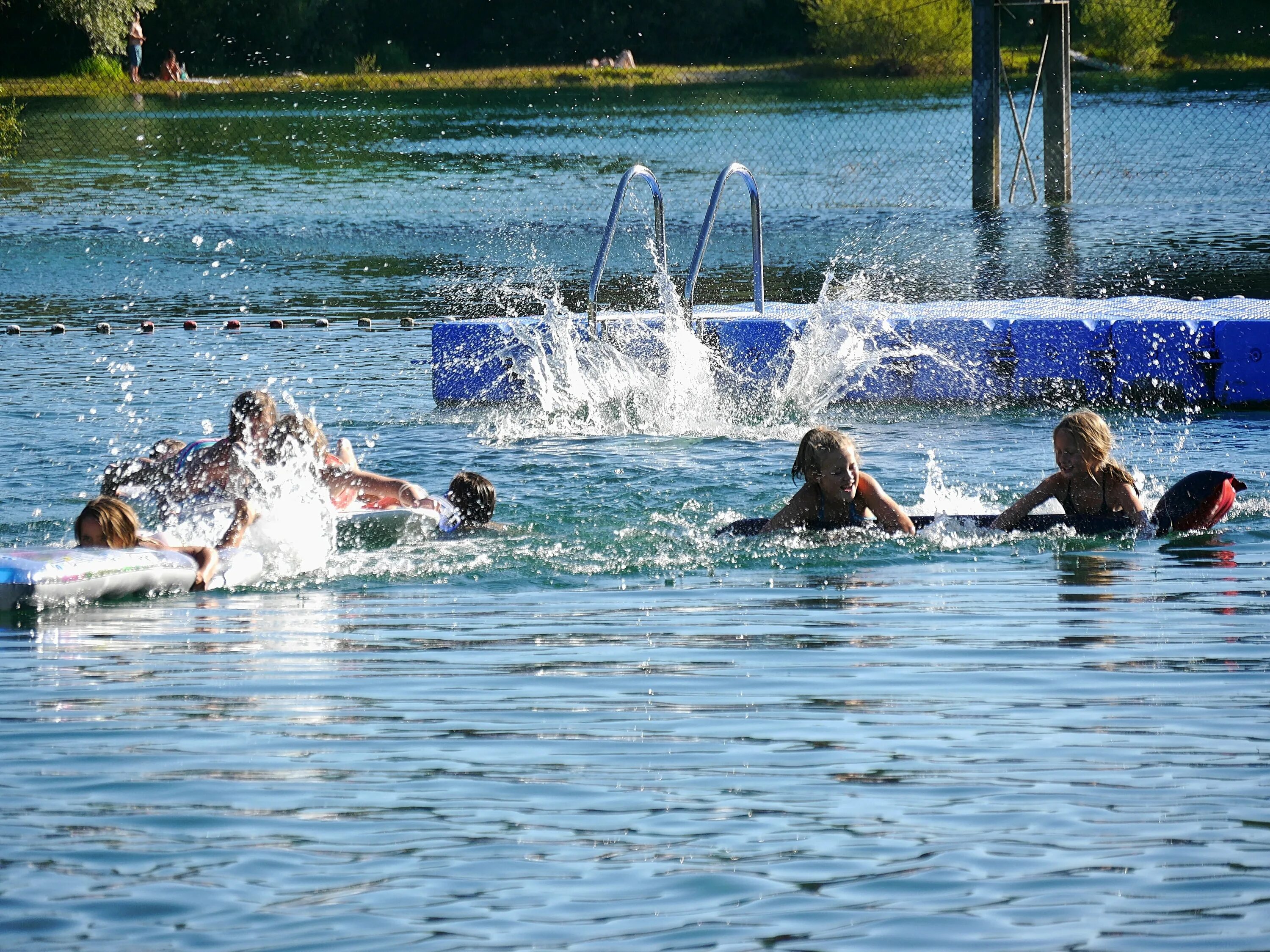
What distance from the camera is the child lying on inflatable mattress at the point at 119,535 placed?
7691 mm

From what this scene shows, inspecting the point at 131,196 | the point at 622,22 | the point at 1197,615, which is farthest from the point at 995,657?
the point at 622,22

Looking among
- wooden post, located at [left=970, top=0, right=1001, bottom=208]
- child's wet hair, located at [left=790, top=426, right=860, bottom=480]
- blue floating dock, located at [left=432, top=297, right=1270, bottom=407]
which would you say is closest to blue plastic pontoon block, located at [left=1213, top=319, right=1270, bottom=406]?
blue floating dock, located at [left=432, top=297, right=1270, bottom=407]

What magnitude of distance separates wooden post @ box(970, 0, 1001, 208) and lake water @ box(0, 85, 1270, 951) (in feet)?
39.2

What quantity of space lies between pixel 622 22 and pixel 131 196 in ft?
135

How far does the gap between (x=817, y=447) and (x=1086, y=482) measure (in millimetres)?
1346

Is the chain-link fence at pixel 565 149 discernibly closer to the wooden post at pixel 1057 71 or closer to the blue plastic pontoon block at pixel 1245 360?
the wooden post at pixel 1057 71

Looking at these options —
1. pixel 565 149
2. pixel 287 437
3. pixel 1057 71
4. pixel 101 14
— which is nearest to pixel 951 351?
pixel 287 437

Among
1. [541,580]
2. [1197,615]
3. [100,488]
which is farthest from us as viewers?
[100,488]

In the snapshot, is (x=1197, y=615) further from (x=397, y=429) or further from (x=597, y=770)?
(x=397, y=429)

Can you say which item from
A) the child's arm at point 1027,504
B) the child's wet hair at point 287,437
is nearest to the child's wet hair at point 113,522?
the child's wet hair at point 287,437

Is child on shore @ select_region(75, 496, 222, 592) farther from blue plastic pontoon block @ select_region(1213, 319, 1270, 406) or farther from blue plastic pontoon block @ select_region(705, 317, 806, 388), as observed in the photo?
blue plastic pontoon block @ select_region(1213, 319, 1270, 406)

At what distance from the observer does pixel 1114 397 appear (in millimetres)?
12281

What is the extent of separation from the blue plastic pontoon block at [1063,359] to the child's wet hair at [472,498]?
5.01m

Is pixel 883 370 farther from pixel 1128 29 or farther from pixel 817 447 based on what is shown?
pixel 1128 29
